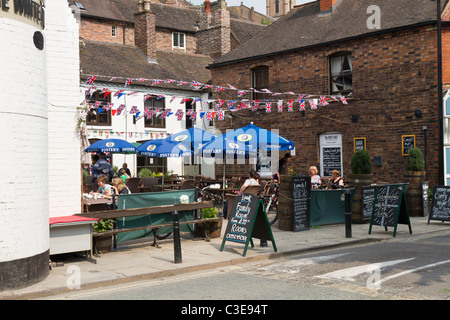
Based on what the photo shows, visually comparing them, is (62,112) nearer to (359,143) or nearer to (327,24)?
(359,143)

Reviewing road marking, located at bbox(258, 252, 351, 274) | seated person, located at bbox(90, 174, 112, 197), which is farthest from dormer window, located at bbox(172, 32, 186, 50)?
road marking, located at bbox(258, 252, 351, 274)

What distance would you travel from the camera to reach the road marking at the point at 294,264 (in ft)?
28.3

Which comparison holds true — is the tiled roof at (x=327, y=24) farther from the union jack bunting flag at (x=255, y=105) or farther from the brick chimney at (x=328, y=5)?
the union jack bunting flag at (x=255, y=105)

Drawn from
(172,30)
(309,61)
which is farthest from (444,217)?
(172,30)

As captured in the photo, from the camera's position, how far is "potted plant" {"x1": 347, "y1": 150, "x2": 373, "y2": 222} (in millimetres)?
14438

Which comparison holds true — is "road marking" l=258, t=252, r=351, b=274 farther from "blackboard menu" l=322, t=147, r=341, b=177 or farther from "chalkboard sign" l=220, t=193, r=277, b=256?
"blackboard menu" l=322, t=147, r=341, b=177

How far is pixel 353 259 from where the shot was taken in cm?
941

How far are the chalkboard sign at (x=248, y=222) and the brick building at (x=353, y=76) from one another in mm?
10091

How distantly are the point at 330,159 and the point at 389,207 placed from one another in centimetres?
876

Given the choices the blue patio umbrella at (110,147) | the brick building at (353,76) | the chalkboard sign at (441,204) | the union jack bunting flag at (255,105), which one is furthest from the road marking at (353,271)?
the union jack bunting flag at (255,105)

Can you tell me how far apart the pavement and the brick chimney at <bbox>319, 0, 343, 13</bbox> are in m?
13.1

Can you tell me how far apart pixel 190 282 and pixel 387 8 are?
16.9 m

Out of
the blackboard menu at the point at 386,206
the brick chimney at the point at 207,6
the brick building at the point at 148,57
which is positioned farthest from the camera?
the brick chimney at the point at 207,6

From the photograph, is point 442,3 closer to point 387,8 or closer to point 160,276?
point 387,8
